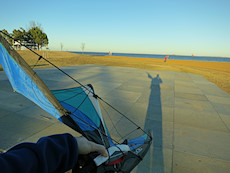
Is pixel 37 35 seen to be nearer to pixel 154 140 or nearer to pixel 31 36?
pixel 31 36

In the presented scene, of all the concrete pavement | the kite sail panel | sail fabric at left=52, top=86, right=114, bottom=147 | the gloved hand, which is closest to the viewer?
the gloved hand

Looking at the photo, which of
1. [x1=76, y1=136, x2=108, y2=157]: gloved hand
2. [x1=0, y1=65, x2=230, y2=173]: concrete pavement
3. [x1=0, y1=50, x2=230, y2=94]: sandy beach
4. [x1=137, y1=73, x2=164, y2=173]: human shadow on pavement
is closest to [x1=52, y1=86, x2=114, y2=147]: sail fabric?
[x1=137, y1=73, x2=164, y2=173]: human shadow on pavement

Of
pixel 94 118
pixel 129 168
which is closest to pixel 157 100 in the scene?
pixel 94 118

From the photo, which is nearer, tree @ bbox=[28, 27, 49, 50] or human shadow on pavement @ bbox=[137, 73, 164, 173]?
human shadow on pavement @ bbox=[137, 73, 164, 173]

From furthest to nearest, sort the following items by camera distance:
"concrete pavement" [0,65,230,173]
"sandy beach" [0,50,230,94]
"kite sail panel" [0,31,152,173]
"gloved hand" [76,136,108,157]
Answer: "sandy beach" [0,50,230,94] < "concrete pavement" [0,65,230,173] < "kite sail panel" [0,31,152,173] < "gloved hand" [76,136,108,157]

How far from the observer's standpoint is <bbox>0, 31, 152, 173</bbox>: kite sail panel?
162 cm

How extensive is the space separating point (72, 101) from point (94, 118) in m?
0.66

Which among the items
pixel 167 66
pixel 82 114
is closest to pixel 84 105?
pixel 82 114

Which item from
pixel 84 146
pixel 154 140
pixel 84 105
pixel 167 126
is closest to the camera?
pixel 84 146

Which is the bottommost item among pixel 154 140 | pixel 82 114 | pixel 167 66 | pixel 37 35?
pixel 154 140

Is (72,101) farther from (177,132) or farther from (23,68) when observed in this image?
(177,132)

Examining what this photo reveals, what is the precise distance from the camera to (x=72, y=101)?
315cm

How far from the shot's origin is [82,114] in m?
2.92

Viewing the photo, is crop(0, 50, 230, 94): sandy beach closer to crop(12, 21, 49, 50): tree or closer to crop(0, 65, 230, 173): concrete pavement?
crop(0, 65, 230, 173): concrete pavement
